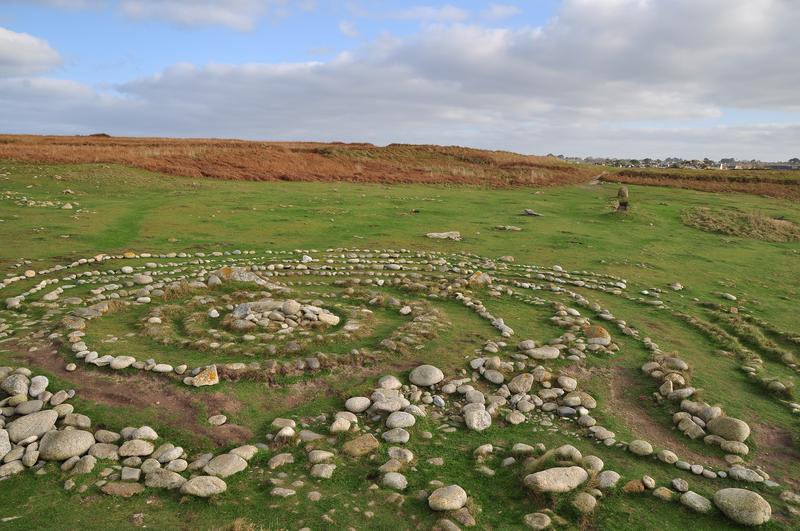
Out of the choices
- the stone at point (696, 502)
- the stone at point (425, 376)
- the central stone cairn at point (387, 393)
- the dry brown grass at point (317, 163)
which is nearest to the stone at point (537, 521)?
the central stone cairn at point (387, 393)

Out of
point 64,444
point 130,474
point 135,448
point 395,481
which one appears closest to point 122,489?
point 130,474

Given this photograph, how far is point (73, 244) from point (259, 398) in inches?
431

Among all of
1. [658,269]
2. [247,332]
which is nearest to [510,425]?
[247,332]

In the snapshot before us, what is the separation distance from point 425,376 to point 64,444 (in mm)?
4047

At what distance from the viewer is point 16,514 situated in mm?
4266

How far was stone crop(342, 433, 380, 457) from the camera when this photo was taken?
212 inches

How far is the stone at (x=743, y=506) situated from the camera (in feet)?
14.7

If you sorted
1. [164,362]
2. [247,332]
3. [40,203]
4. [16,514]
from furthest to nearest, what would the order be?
[40,203] → [247,332] → [164,362] → [16,514]

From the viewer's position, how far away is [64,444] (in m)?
5.13

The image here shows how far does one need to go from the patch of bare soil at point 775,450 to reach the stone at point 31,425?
7384mm

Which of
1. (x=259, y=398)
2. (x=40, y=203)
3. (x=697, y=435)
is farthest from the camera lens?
(x=40, y=203)

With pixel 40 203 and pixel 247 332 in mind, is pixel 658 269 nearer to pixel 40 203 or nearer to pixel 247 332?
pixel 247 332

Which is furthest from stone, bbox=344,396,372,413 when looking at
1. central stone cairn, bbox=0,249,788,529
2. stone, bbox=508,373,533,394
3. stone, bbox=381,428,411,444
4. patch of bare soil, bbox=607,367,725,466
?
patch of bare soil, bbox=607,367,725,466

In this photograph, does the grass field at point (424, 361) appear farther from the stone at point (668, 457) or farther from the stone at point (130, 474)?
the stone at point (130, 474)
